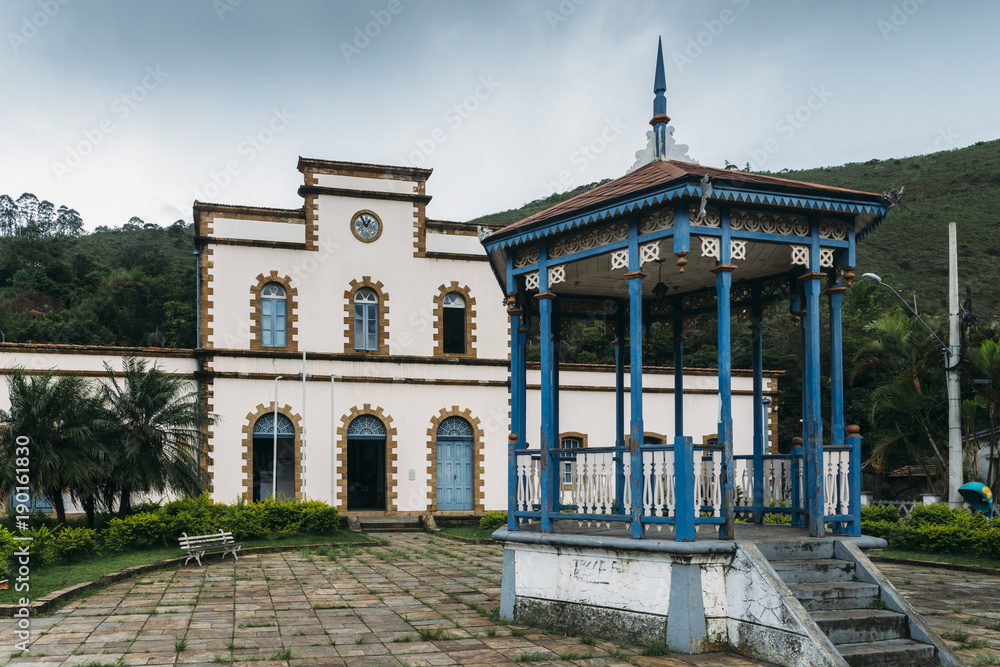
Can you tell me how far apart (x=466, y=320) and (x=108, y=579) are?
43.5 feet

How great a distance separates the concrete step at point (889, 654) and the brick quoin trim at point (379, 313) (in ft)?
57.6

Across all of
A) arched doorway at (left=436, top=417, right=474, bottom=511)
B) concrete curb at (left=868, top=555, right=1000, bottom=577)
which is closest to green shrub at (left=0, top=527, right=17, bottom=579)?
concrete curb at (left=868, top=555, right=1000, bottom=577)

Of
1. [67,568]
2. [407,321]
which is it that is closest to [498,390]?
[407,321]

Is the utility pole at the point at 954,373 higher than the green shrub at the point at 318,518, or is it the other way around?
the utility pole at the point at 954,373

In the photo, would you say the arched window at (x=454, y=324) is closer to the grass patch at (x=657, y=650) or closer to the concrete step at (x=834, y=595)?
the grass patch at (x=657, y=650)

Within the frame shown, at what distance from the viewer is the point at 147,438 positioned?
17.1 metres

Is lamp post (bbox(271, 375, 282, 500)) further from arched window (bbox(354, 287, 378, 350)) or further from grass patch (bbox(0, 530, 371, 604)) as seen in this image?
grass patch (bbox(0, 530, 371, 604))

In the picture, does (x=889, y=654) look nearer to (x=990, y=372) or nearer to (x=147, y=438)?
(x=990, y=372)

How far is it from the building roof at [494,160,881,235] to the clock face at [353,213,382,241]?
46.9 feet

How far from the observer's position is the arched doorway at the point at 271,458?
22.0m

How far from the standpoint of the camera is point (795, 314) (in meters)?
9.51

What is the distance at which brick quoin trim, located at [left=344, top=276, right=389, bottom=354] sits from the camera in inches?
901

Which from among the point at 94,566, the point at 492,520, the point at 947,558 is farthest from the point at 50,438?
the point at 947,558

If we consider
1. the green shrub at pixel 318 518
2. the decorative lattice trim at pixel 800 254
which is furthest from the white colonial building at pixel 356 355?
the decorative lattice trim at pixel 800 254
